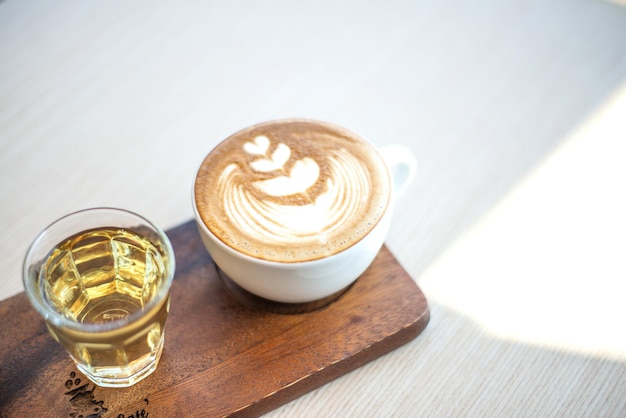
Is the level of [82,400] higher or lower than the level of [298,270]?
lower

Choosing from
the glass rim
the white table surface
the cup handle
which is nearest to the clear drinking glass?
the glass rim

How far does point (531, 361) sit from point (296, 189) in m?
0.32

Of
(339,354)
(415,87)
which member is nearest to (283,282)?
(339,354)

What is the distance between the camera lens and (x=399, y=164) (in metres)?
0.73

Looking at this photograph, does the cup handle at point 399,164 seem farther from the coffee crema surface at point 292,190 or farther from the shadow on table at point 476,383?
the shadow on table at point 476,383

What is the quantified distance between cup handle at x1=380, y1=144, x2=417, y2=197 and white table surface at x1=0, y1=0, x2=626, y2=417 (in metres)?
0.11

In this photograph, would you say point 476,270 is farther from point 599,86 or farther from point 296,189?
point 599,86

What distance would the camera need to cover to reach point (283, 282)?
63cm

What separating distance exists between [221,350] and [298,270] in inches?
5.1

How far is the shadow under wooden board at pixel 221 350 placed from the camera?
616mm

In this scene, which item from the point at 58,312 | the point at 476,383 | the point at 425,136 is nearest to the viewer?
the point at 58,312

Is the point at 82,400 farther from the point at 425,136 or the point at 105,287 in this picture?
the point at 425,136

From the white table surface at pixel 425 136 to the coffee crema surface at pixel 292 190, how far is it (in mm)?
156

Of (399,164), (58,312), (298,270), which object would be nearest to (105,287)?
(58,312)
